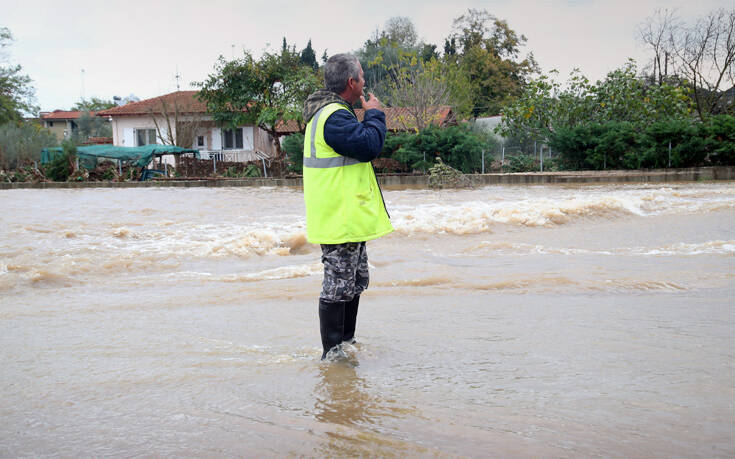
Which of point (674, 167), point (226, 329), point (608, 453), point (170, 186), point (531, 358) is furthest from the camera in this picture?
point (170, 186)

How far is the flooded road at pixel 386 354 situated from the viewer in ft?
7.09

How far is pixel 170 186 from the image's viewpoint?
85.4 feet

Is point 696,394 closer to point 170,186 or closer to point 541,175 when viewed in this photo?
point 541,175

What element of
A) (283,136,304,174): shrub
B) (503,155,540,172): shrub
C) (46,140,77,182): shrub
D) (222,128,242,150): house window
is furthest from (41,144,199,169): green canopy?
(503,155,540,172): shrub

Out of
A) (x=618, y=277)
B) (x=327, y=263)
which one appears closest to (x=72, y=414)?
(x=327, y=263)

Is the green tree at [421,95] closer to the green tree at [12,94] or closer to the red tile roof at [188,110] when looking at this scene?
the red tile roof at [188,110]

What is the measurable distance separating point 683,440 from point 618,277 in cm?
303

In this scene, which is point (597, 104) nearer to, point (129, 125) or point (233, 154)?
point (233, 154)

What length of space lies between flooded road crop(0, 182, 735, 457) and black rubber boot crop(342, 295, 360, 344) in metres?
0.06

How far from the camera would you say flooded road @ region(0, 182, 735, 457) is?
2.16 m

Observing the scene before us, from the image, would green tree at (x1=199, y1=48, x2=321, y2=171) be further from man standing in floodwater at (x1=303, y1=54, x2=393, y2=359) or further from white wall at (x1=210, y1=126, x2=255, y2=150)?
man standing in floodwater at (x1=303, y1=54, x2=393, y2=359)

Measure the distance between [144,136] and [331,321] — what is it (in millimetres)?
38361

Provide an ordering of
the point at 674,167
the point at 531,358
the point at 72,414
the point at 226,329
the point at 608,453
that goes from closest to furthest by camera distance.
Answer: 1. the point at 608,453
2. the point at 72,414
3. the point at 531,358
4. the point at 226,329
5. the point at 674,167

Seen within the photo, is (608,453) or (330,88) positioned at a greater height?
(330,88)
